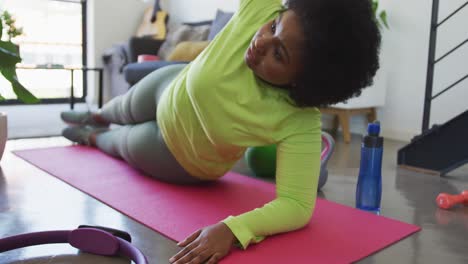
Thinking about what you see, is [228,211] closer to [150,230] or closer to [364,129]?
[150,230]

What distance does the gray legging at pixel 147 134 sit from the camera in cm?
151

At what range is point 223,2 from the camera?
13.5ft

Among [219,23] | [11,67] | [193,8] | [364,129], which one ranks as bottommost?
[364,129]

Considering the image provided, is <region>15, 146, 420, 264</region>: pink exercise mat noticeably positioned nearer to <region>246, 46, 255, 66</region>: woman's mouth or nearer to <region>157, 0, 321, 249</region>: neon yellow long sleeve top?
<region>157, 0, 321, 249</region>: neon yellow long sleeve top

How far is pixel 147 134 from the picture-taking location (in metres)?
1.55

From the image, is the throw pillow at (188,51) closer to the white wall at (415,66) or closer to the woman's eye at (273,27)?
the white wall at (415,66)

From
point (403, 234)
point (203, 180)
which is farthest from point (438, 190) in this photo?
point (203, 180)

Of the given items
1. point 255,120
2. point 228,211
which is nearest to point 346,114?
point 228,211

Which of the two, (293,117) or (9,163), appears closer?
(293,117)

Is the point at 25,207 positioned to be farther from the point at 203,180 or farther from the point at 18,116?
the point at 18,116

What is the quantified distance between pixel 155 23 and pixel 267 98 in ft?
11.8

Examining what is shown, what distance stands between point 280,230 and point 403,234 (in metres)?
0.35

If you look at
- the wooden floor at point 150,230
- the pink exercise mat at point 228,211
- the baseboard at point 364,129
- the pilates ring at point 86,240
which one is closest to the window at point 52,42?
the baseboard at point 364,129

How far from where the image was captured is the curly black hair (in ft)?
3.09
